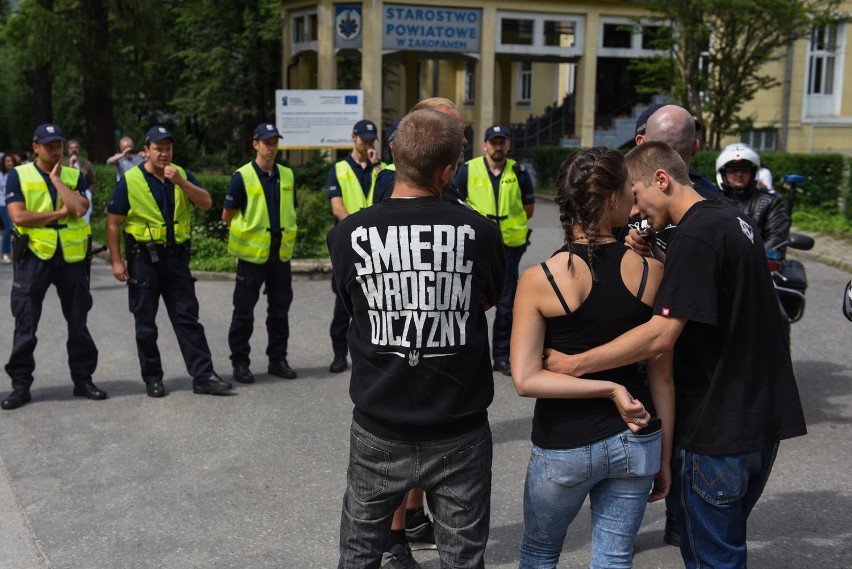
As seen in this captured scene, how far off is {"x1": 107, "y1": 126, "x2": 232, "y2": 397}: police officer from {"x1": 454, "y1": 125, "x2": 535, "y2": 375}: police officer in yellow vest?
2.11 m

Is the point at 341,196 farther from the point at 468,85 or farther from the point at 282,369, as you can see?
the point at 468,85

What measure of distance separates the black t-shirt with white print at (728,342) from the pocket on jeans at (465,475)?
0.67 metres

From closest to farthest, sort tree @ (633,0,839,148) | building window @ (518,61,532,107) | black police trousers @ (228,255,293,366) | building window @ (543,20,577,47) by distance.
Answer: black police trousers @ (228,255,293,366), tree @ (633,0,839,148), building window @ (543,20,577,47), building window @ (518,61,532,107)

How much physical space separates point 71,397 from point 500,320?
3355mm

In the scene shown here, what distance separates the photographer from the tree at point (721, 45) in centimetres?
2183

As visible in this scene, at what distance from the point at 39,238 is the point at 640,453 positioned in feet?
17.9

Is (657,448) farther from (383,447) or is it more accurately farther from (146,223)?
(146,223)

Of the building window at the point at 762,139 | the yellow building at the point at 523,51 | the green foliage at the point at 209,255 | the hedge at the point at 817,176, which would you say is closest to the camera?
the green foliage at the point at 209,255

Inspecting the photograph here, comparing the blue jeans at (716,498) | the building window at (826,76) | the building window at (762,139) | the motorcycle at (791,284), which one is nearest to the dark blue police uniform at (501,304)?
the motorcycle at (791,284)

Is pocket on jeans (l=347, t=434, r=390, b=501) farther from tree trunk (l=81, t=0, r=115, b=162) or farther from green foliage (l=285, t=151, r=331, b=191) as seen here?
tree trunk (l=81, t=0, r=115, b=162)

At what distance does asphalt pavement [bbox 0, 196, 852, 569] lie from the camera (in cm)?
487

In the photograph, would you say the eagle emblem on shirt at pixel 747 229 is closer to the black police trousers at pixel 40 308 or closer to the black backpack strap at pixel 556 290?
the black backpack strap at pixel 556 290

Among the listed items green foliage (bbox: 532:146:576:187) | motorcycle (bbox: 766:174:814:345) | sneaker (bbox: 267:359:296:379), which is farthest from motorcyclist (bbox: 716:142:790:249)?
green foliage (bbox: 532:146:576:187)

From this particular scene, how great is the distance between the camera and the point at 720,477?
3.36m
